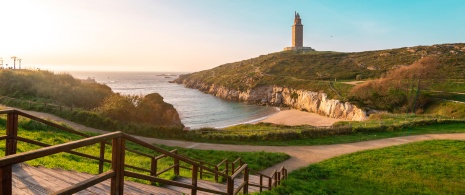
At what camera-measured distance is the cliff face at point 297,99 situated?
53.0 metres

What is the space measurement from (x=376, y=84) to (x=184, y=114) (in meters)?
35.5

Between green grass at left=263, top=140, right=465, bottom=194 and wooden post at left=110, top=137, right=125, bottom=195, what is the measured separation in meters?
6.57

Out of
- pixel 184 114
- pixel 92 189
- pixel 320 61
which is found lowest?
pixel 184 114

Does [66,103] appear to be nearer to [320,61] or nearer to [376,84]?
[376,84]

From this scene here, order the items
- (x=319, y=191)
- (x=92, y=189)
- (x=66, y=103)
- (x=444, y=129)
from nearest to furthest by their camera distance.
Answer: (x=92, y=189) < (x=319, y=191) < (x=444, y=129) < (x=66, y=103)

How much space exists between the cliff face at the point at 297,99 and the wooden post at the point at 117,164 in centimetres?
4835

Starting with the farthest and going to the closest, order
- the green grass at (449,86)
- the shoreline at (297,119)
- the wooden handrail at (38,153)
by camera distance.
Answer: the shoreline at (297,119)
the green grass at (449,86)
the wooden handrail at (38,153)

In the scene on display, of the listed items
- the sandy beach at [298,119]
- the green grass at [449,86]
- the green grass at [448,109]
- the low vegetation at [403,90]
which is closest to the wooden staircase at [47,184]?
the green grass at [448,109]

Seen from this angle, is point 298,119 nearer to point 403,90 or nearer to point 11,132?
point 403,90

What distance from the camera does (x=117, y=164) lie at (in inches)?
150

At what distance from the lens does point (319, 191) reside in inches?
450

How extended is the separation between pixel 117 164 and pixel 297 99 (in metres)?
71.0

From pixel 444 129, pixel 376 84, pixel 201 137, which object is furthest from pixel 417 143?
pixel 376 84

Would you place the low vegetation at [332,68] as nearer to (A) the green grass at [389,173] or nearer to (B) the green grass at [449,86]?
(B) the green grass at [449,86]
